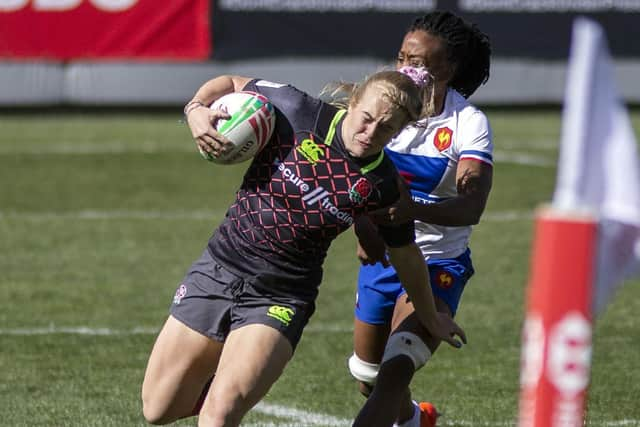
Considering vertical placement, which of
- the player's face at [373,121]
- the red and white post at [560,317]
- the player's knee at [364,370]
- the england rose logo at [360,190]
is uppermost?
the red and white post at [560,317]

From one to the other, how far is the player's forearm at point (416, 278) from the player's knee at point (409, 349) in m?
0.15

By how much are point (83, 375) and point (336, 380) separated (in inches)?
58.0

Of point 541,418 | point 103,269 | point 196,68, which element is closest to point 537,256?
point 541,418

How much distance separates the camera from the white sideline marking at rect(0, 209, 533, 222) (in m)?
13.6

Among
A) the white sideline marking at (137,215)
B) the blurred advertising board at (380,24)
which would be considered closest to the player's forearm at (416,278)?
the white sideline marking at (137,215)

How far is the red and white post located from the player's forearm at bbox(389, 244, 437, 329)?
2234mm

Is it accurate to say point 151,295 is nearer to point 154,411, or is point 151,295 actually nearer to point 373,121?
point 154,411

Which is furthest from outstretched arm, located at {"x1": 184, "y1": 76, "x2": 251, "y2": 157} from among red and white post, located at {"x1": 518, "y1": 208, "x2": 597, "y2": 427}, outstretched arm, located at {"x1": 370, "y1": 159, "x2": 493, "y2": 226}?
red and white post, located at {"x1": 518, "y1": 208, "x2": 597, "y2": 427}

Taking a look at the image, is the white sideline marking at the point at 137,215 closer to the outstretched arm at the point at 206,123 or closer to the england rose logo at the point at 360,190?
the outstretched arm at the point at 206,123

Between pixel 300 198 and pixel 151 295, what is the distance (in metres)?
5.01

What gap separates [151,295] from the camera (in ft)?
33.8

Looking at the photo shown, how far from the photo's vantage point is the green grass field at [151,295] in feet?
24.2

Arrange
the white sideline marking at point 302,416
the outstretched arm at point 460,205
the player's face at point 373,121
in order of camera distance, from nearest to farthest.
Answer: the player's face at point 373,121
the outstretched arm at point 460,205
the white sideline marking at point 302,416

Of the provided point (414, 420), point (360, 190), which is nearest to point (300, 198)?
point (360, 190)
